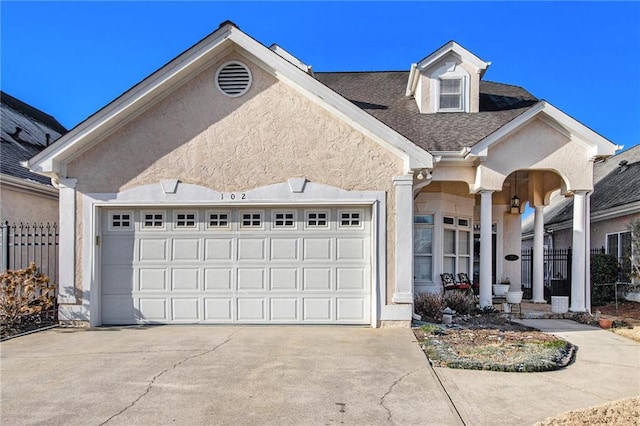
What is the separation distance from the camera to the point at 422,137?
12.5 m

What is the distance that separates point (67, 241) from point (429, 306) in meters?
8.09

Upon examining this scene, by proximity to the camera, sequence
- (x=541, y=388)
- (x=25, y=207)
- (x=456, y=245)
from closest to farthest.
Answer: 1. (x=541, y=388)
2. (x=25, y=207)
3. (x=456, y=245)

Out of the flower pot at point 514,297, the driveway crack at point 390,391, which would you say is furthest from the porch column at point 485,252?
the driveway crack at point 390,391

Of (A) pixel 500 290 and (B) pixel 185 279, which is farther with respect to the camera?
(A) pixel 500 290

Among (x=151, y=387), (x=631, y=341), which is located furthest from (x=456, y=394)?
(x=631, y=341)

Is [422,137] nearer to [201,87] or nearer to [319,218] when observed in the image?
[319,218]

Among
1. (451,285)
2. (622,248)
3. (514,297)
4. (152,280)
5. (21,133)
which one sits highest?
(21,133)

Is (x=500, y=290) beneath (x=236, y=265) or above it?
beneath

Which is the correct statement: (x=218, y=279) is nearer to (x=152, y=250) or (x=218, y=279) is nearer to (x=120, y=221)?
(x=152, y=250)

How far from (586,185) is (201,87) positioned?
9.46 metres

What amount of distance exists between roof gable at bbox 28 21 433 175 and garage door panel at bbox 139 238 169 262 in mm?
2346

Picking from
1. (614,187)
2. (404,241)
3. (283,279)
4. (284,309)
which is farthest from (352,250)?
(614,187)

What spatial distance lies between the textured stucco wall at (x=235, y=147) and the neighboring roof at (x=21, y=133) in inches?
152

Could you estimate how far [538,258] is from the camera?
47.1 feet
